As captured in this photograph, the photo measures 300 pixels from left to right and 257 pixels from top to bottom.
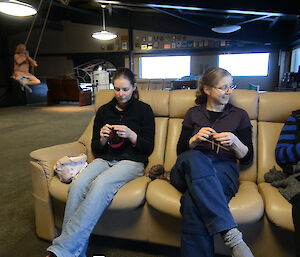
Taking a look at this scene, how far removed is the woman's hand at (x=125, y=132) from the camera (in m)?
1.50

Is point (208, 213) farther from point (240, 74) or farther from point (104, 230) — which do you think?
point (240, 74)

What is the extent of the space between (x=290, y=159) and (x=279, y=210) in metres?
0.40

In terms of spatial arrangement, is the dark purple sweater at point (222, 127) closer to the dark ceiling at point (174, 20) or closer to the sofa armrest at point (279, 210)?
the sofa armrest at point (279, 210)

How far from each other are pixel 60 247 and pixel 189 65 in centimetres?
852

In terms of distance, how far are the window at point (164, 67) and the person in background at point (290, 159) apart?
25.4ft

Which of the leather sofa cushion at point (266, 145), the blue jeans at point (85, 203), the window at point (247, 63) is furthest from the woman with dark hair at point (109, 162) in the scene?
the window at point (247, 63)

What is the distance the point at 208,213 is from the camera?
1052 mm

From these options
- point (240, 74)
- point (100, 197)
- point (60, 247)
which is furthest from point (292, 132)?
point (240, 74)

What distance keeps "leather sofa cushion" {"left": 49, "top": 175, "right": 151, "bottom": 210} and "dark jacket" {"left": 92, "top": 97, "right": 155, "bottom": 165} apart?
25 centimetres

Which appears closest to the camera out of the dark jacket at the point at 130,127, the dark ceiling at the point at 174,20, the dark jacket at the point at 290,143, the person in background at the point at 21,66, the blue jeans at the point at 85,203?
the blue jeans at the point at 85,203

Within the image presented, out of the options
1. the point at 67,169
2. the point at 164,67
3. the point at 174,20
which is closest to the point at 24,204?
the point at 67,169

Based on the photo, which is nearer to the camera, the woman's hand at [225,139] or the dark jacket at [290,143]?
the woman's hand at [225,139]

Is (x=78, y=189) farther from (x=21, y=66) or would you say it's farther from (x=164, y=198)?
(x=21, y=66)

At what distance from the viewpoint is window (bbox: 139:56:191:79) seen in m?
9.02
